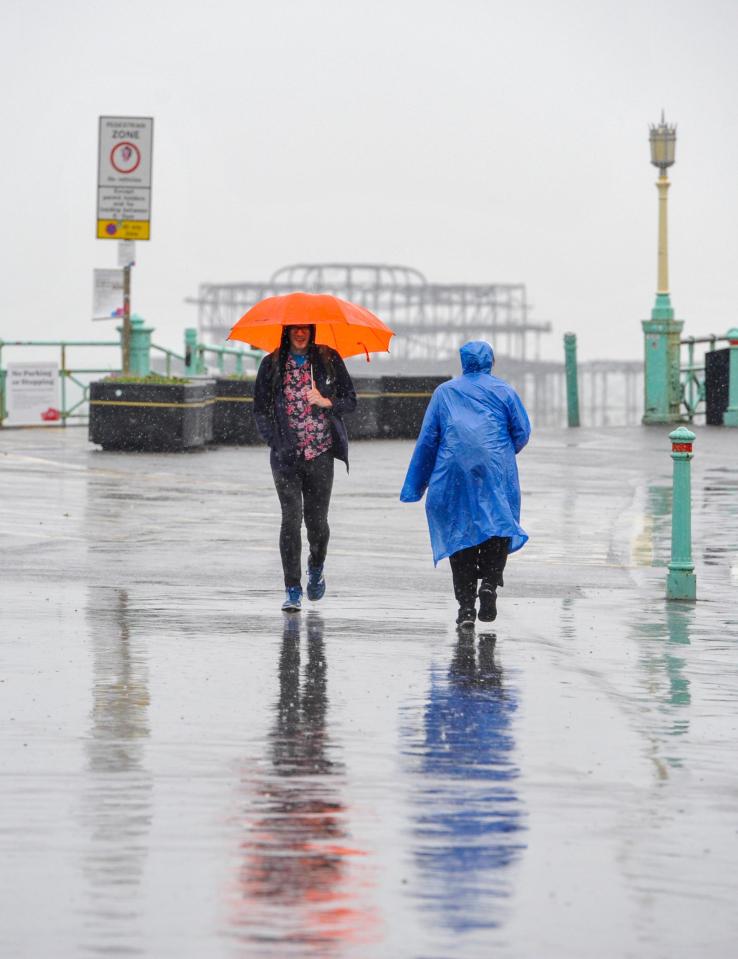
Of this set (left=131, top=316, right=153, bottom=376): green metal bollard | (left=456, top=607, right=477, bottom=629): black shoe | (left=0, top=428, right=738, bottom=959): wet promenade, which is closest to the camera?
(left=0, top=428, right=738, bottom=959): wet promenade

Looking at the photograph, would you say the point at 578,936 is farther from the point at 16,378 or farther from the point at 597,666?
the point at 16,378

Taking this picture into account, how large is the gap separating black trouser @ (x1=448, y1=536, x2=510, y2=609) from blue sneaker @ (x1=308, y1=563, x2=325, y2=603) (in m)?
0.91

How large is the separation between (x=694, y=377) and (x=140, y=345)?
909 centimetres

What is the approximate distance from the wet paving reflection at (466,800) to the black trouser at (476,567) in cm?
133

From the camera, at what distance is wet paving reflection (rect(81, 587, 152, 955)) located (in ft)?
16.8

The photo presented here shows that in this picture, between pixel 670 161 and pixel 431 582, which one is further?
pixel 670 161

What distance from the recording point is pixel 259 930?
507 centimetres

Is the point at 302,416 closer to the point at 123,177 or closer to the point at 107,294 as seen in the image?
the point at 123,177

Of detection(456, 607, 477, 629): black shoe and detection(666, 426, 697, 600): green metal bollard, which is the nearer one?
detection(456, 607, 477, 629): black shoe

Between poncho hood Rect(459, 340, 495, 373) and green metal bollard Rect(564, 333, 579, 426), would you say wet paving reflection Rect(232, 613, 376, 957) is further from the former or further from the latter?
green metal bollard Rect(564, 333, 579, 426)

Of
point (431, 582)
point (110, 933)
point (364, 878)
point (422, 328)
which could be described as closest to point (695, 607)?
point (431, 582)

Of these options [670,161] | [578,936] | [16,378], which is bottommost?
[578,936]

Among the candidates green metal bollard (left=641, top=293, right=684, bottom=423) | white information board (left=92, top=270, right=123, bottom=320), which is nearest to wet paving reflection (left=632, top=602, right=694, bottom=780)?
white information board (left=92, top=270, right=123, bottom=320)

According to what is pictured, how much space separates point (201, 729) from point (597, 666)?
2.36m
